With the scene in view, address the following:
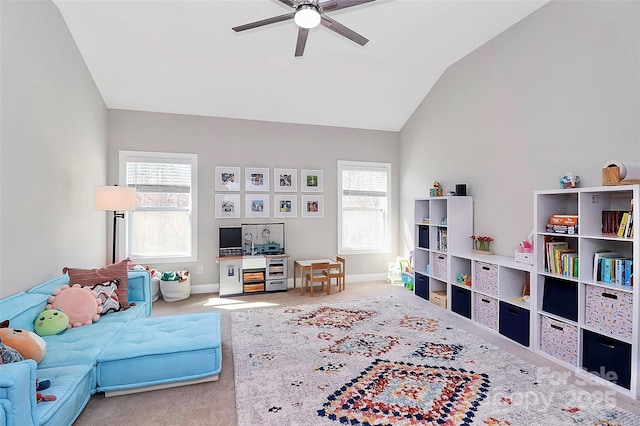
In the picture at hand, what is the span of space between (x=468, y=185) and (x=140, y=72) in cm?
445

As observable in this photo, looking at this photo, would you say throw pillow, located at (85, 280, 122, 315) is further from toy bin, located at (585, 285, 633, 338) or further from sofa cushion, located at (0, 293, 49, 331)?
toy bin, located at (585, 285, 633, 338)

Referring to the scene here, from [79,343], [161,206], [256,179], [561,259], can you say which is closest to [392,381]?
[561,259]

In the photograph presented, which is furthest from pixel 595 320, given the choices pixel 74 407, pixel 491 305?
pixel 74 407

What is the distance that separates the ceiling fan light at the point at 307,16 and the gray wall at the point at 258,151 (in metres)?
2.96

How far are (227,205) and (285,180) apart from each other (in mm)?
1001

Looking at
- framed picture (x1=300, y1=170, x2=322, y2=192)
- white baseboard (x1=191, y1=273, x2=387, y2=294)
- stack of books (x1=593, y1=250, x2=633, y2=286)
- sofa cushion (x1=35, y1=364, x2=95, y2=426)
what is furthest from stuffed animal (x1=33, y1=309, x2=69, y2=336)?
stack of books (x1=593, y1=250, x2=633, y2=286)

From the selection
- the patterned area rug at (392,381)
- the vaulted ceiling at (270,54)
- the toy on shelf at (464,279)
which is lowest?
the patterned area rug at (392,381)

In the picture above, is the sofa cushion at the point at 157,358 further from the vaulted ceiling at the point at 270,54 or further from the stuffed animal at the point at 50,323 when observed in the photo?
the vaulted ceiling at the point at 270,54

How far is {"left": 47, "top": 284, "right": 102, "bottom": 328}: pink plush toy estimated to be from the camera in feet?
8.54

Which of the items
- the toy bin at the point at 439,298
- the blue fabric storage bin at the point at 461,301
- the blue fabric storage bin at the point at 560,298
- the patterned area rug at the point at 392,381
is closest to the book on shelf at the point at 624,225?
the blue fabric storage bin at the point at 560,298

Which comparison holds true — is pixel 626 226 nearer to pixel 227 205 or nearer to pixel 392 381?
pixel 392 381

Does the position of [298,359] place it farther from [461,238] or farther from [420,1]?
[420,1]

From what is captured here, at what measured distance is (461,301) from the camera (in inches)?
154

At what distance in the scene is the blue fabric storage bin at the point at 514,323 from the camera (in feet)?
10.0
